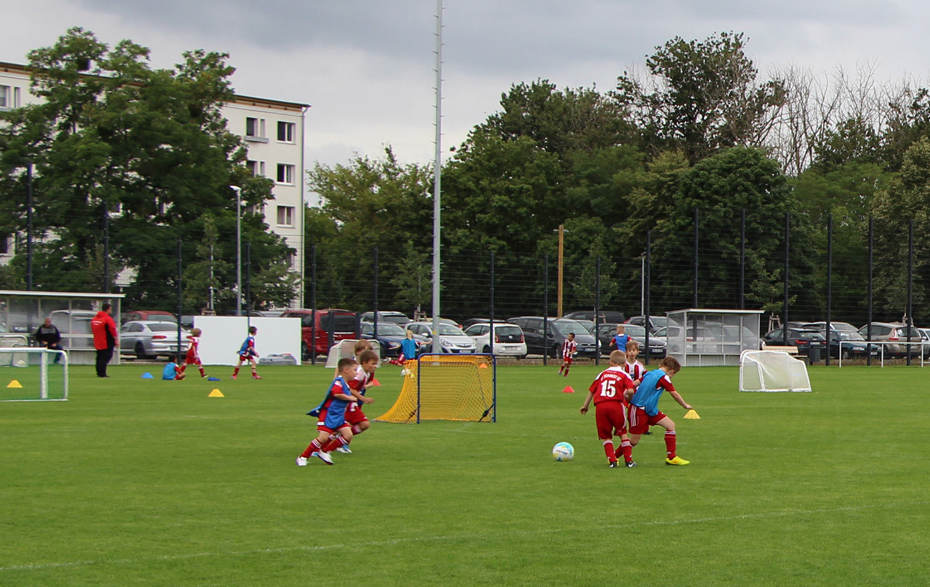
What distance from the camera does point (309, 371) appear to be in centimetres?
3453

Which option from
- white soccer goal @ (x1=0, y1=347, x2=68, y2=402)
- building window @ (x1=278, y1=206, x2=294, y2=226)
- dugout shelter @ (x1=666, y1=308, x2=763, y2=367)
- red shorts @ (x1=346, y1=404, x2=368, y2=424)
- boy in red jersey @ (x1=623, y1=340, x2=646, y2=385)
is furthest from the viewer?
building window @ (x1=278, y1=206, x2=294, y2=226)

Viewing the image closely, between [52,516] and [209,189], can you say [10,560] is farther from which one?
[209,189]

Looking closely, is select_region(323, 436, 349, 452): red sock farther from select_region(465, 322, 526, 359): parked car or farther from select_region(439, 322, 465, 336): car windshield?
select_region(465, 322, 526, 359): parked car

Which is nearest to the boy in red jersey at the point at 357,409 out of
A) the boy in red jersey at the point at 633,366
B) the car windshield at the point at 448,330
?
the boy in red jersey at the point at 633,366

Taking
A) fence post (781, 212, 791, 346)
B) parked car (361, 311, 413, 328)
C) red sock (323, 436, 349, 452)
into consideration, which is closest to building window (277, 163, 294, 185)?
parked car (361, 311, 413, 328)

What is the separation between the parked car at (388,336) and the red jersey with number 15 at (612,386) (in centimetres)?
2978

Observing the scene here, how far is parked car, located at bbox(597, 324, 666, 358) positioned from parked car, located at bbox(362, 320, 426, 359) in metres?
7.25

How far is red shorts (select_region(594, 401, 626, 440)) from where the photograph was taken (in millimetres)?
11875

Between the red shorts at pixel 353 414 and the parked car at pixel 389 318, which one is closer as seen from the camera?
the red shorts at pixel 353 414

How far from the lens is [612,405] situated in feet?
38.9

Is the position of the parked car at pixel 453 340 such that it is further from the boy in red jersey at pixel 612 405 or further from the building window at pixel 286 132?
the building window at pixel 286 132

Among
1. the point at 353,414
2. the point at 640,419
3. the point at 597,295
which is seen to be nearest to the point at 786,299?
the point at 597,295

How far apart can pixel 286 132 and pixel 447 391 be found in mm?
67074

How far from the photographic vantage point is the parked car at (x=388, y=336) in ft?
138
